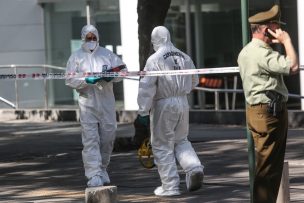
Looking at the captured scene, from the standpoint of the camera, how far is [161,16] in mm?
13336

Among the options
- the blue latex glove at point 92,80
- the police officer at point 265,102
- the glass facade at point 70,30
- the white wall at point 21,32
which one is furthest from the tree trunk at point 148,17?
the white wall at point 21,32

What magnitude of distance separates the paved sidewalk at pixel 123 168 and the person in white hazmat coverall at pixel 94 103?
0.37 meters

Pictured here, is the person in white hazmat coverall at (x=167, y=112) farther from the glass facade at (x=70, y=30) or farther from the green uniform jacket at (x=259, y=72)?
the glass facade at (x=70, y=30)

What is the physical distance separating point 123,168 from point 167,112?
262 cm

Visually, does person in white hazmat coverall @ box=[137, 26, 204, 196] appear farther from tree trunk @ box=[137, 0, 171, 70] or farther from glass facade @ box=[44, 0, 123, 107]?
glass facade @ box=[44, 0, 123, 107]

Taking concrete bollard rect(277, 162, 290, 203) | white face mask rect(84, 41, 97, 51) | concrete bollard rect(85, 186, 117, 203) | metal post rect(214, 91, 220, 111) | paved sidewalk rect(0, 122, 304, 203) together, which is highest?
white face mask rect(84, 41, 97, 51)

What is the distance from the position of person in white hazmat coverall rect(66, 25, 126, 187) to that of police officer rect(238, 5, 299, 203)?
278 cm

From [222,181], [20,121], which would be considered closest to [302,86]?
[20,121]

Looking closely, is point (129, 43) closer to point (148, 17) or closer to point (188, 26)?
point (188, 26)

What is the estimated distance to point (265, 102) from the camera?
7.16m

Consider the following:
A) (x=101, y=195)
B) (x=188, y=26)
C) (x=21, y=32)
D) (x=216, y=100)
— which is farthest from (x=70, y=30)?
(x=101, y=195)

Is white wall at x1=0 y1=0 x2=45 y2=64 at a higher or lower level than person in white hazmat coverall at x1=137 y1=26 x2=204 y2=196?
higher

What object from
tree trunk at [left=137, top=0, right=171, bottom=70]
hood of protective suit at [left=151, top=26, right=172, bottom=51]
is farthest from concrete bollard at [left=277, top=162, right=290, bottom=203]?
tree trunk at [left=137, top=0, right=171, bottom=70]

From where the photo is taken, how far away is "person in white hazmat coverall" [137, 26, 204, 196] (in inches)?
357
